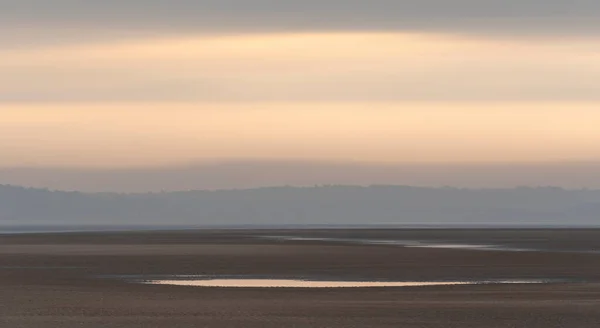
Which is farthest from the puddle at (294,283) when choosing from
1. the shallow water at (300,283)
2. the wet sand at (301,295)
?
the wet sand at (301,295)

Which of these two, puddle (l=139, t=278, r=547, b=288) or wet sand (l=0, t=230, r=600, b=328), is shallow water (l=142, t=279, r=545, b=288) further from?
wet sand (l=0, t=230, r=600, b=328)

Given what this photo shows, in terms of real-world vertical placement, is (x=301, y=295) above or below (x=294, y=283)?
below

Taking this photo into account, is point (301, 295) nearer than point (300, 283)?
Yes

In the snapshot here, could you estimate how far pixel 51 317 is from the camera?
45188 mm

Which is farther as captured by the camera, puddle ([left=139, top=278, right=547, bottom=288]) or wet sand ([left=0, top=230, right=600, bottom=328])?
puddle ([left=139, top=278, right=547, bottom=288])

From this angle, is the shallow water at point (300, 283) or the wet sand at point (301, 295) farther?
the shallow water at point (300, 283)

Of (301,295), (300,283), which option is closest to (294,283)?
(300,283)

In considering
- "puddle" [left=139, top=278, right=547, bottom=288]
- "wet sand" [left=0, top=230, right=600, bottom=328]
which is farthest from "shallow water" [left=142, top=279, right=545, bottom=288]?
"wet sand" [left=0, top=230, right=600, bottom=328]

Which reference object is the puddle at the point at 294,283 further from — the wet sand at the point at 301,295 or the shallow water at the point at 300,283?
the wet sand at the point at 301,295

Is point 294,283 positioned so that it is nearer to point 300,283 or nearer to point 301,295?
point 300,283

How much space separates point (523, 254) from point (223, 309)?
181ft

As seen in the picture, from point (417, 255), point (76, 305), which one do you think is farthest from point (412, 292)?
point (417, 255)

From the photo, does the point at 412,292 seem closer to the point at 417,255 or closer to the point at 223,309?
the point at 223,309

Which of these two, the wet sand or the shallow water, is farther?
the shallow water
